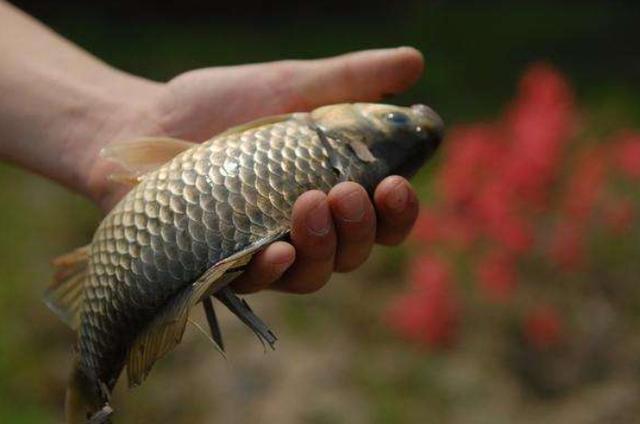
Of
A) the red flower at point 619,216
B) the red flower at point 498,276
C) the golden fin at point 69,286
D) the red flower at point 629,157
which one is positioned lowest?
the red flower at point 498,276

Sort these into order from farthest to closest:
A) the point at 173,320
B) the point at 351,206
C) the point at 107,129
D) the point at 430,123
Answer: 1. the point at 107,129
2. the point at 430,123
3. the point at 351,206
4. the point at 173,320

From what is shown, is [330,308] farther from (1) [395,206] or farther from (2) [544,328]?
(1) [395,206]

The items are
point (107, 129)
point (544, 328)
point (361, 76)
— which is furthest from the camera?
point (544, 328)

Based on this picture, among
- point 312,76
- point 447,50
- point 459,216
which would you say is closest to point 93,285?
point 312,76

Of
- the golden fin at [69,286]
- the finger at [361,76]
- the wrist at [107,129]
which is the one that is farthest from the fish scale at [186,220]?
the wrist at [107,129]

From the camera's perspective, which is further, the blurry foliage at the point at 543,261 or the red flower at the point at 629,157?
the red flower at the point at 629,157

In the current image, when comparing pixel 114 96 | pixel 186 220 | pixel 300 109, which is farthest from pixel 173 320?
pixel 114 96

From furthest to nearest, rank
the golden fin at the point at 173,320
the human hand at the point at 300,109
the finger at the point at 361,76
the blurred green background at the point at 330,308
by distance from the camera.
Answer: the blurred green background at the point at 330,308 < the finger at the point at 361,76 < the human hand at the point at 300,109 < the golden fin at the point at 173,320

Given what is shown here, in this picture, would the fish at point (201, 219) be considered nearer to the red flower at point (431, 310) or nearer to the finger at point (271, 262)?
the finger at point (271, 262)

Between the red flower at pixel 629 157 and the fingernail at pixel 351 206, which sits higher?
the fingernail at pixel 351 206
